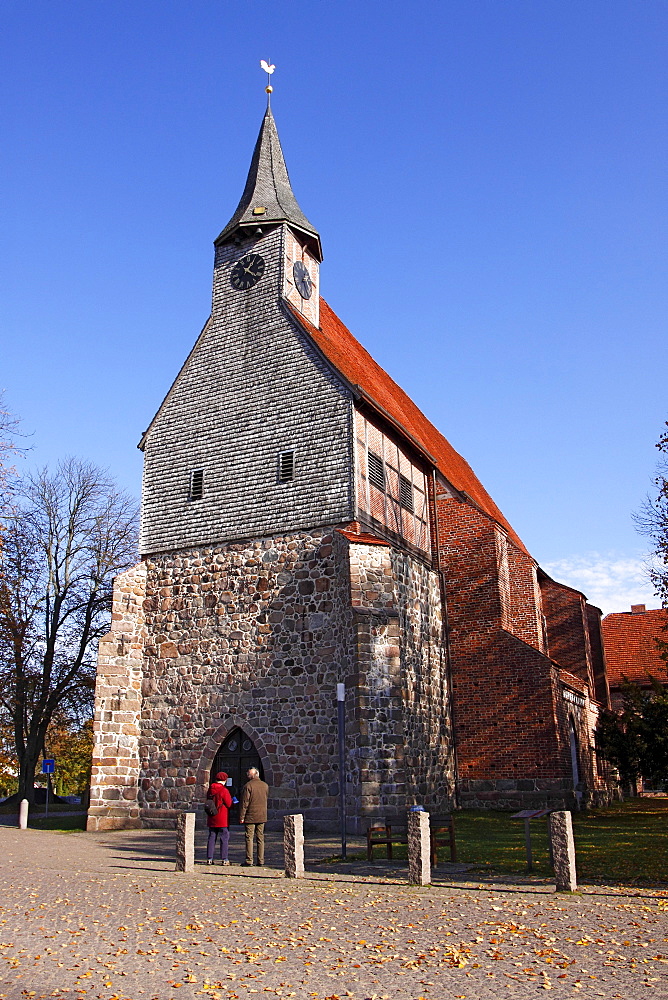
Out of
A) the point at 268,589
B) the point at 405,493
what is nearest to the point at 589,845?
the point at 268,589

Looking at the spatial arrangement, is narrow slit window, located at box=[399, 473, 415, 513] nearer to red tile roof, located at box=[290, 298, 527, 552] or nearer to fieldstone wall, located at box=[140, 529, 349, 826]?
red tile roof, located at box=[290, 298, 527, 552]

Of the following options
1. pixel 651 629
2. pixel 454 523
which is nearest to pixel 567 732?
pixel 454 523

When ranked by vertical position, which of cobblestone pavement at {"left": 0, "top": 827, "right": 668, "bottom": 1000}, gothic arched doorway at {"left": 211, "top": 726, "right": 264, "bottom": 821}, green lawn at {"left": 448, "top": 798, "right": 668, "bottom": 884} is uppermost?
gothic arched doorway at {"left": 211, "top": 726, "right": 264, "bottom": 821}

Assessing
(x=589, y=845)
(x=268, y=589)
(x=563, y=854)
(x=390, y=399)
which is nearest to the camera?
(x=563, y=854)

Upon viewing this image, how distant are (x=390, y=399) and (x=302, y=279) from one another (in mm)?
4582

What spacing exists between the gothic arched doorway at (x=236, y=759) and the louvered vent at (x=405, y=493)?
268 inches

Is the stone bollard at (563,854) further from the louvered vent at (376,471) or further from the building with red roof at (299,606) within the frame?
the louvered vent at (376,471)

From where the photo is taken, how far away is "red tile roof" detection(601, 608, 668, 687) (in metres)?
41.2

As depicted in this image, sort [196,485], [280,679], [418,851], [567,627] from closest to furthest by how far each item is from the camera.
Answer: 1. [418,851]
2. [280,679]
3. [196,485]
4. [567,627]

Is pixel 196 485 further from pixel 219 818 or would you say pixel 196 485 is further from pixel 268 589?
pixel 219 818

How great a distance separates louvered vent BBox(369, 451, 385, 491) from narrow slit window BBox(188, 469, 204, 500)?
4193mm

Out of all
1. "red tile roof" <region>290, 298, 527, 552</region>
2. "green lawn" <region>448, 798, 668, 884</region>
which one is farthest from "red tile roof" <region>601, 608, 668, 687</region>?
"green lawn" <region>448, 798, 668, 884</region>

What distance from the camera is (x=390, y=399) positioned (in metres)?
24.7

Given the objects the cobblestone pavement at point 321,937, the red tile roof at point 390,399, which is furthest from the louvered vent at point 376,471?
the cobblestone pavement at point 321,937
